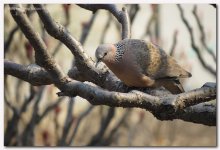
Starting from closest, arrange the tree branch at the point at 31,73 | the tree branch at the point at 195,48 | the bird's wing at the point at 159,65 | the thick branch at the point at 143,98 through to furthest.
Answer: the thick branch at the point at 143,98, the tree branch at the point at 31,73, the bird's wing at the point at 159,65, the tree branch at the point at 195,48

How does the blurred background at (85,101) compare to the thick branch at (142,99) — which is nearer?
the thick branch at (142,99)

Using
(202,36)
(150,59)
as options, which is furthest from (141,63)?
(202,36)

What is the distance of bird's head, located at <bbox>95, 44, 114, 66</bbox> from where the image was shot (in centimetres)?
154

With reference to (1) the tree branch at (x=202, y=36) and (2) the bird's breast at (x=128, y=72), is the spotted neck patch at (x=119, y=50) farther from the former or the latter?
(1) the tree branch at (x=202, y=36)

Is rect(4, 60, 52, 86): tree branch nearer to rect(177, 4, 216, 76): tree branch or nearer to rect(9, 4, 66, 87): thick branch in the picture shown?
rect(9, 4, 66, 87): thick branch

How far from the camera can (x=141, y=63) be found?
1.59 meters

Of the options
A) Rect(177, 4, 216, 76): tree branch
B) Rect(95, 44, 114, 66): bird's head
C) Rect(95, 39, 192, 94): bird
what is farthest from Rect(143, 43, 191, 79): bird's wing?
Rect(177, 4, 216, 76): tree branch

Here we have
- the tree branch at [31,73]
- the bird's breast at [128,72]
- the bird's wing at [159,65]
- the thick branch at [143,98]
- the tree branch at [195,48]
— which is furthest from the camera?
the tree branch at [195,48]

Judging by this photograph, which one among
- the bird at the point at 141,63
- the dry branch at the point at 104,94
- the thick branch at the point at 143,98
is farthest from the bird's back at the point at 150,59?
the thick branch at the point at 143,98

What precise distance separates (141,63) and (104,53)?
0.44ft

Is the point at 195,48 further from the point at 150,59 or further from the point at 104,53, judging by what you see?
the point at 104,53

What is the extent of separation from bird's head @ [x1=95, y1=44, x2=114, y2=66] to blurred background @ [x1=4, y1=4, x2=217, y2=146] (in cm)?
57

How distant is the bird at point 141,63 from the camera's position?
1.53 metres

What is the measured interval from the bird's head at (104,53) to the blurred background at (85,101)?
57 cm
